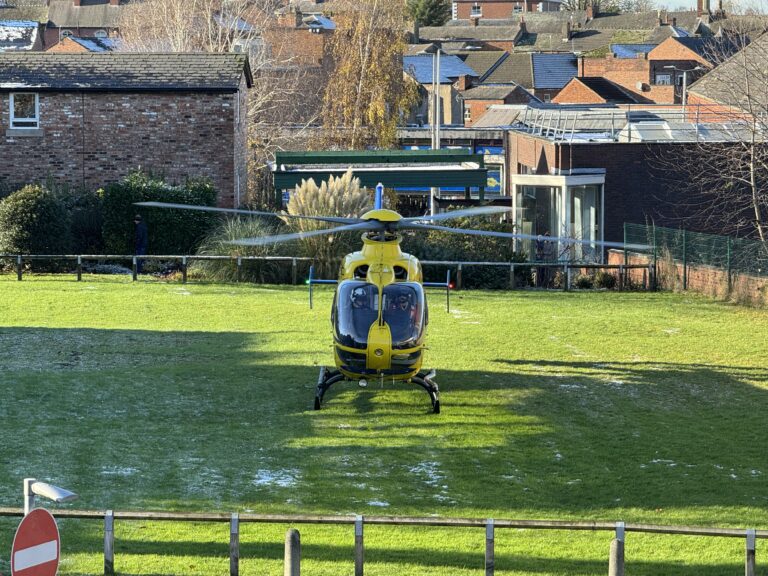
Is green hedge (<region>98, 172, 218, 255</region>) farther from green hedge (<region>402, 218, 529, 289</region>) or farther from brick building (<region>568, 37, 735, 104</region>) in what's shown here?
brick building (<region>568, 37, 735, 104</region>)

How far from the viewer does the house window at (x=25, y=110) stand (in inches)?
1474

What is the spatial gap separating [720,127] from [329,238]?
13.9m

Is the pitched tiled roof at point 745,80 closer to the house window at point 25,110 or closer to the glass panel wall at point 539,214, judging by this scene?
the glass panel wall at point 539,214

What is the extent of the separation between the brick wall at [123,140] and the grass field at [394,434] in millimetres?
11011

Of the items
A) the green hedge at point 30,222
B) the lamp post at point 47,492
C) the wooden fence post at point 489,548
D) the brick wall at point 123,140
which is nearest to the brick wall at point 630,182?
the brick wall at point 123,140

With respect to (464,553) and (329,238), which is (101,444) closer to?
(464,553)

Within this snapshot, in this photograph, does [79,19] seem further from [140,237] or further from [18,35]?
[140,237]

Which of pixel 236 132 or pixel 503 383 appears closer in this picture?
pixel 503 383

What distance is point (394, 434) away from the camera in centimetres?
1644

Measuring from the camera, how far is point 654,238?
3259 cm

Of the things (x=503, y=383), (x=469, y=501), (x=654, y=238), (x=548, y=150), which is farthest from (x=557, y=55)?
(x=469, y=501)

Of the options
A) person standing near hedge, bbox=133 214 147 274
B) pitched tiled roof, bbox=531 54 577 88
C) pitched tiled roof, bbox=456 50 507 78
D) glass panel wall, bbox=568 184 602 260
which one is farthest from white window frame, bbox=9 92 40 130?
pitched tiled roof, bbox=456 50 507 78

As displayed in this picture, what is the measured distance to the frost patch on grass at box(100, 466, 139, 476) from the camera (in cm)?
1406

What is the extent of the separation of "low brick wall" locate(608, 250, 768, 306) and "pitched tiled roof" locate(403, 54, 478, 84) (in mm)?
52453
